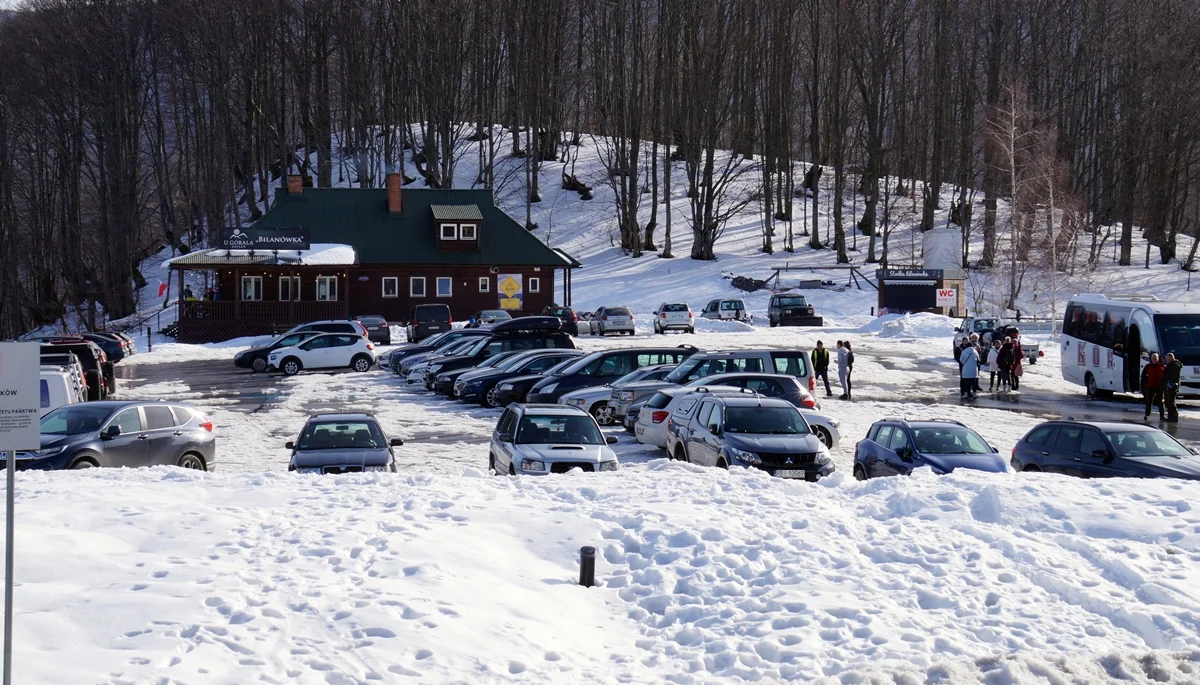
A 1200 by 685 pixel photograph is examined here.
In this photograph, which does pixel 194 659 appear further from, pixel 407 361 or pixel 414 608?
pixel 407 361

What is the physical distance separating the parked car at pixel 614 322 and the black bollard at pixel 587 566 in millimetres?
40291

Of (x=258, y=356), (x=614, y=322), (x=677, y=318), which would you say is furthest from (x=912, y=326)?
(x=258, y=356)

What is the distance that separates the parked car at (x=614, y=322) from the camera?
165ft

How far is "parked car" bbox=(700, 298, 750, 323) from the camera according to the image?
5575 cm

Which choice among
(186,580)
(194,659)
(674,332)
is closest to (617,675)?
(194,659)

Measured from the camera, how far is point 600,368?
27.0m

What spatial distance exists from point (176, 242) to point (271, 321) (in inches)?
1333

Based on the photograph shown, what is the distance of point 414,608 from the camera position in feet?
29.2

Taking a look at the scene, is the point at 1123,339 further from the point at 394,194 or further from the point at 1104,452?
the point at 394,194

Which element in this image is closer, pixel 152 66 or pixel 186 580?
pixel 186 580

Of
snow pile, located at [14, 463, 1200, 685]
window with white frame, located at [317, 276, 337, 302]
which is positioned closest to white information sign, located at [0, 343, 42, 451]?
snow pile, located at [14, 463, 1200, 685]

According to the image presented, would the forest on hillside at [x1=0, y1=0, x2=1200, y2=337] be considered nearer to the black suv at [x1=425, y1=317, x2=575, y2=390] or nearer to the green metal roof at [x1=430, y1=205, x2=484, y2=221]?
the green metal roof at [x1=430, y1=205, x2=484, y2=221]

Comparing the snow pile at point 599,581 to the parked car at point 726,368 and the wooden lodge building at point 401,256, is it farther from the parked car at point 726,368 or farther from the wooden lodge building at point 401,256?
the wooden lodge building at point 401,256

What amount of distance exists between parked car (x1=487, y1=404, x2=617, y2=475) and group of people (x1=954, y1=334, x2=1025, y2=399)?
15831 mm
